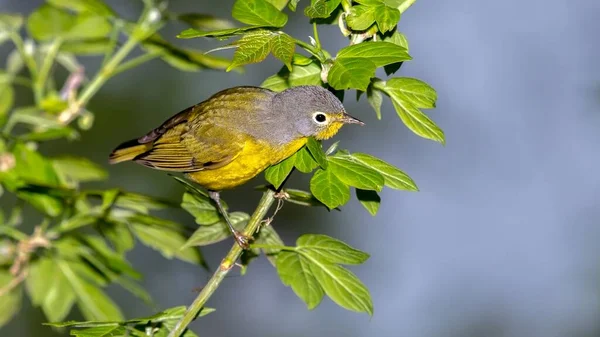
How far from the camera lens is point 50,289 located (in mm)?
2789

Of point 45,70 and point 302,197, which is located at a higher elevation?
point 45,70

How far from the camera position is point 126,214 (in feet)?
8.66

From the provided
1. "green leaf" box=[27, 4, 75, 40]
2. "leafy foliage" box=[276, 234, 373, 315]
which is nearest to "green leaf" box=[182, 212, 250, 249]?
"leafy foliage" box=[276, 234, 373, 315]

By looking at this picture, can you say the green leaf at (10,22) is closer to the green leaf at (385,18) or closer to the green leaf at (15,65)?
the green leaf at (15,65)

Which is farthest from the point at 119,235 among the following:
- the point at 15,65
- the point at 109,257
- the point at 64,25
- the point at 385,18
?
the point at 385,18

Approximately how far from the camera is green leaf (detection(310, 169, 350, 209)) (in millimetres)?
1758

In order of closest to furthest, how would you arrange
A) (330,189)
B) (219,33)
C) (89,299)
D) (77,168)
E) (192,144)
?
(219,33) < (330,189) < (89,299) < (77,168) < (192,144)

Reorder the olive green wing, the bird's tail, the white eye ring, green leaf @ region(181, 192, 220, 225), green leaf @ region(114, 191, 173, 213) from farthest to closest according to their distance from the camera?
the bird's tail, the olive green wing, the white eye ring, green leaf @ region(114, 191, 173, 213), green leaf @ region(181, 192, 220, 225)

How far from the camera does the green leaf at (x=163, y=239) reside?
261cm

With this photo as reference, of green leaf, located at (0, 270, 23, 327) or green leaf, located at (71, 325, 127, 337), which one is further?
green leaf, located at (0, 270, 23, 327)

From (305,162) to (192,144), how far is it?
1321 mm

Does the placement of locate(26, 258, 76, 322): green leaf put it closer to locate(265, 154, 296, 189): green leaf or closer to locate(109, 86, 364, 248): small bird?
locate(109, 86, 364, 248): small bird

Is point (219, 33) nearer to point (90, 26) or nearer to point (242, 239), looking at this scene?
point (242, 239)

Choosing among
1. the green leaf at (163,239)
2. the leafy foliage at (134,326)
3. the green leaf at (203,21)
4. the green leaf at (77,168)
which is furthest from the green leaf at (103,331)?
the green leaf at (203,21)
